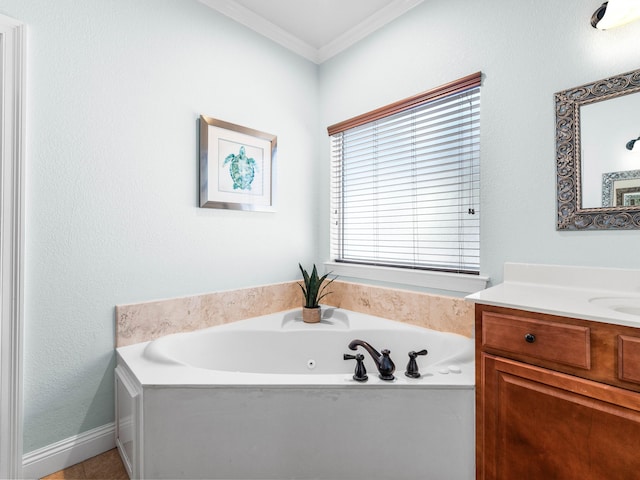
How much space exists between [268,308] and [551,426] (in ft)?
5.54

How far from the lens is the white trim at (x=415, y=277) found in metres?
1.78

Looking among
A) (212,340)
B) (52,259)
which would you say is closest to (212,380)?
(212,340)

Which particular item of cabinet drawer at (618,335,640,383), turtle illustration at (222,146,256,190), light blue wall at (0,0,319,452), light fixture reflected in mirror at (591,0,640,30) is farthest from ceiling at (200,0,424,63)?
cabinet drawer at (618,335,640,383)

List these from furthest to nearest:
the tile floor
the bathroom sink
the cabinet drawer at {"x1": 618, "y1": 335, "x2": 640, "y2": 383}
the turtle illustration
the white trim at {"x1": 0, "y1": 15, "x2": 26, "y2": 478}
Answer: the turtle illustration < the tile floor < the white trim at {"x1": 0, "y1": 15, "x2": 26, "y2": 478} < the bathroom sink < the cabinet drawer at {"x1": 618, "y1": 335, "x2": 640, "y2": 383}

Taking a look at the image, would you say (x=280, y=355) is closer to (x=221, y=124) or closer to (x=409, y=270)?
(x=409, y=270)

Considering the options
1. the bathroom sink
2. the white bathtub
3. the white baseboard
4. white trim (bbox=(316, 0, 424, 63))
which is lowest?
the white baseboard

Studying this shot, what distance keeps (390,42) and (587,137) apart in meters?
1.34

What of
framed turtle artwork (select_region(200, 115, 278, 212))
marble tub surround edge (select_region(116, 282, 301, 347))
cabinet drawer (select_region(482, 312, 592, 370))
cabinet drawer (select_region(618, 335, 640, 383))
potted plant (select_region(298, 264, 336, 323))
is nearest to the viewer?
cabinet drawer (select_region(618, 335, 640, 383))

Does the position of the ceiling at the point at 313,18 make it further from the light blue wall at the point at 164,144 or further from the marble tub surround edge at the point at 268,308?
the marble tub surround edge at the point at 268,308

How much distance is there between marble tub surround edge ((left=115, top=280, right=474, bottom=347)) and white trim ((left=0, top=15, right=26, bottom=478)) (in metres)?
0.40

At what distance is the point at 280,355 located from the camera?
2.08 m

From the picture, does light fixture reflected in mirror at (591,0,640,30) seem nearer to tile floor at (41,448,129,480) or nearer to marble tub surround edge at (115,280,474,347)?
marble tub surround edge at (115,280,474,347)

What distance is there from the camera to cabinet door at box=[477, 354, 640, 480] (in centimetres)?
96

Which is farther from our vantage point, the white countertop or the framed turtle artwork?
the framed turtle artwork
